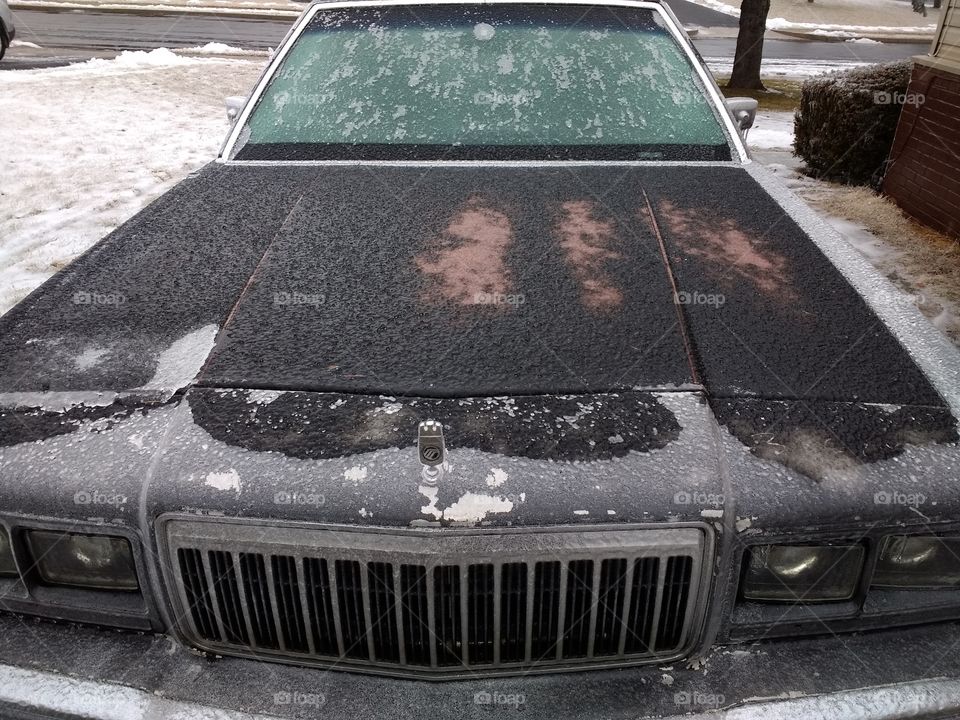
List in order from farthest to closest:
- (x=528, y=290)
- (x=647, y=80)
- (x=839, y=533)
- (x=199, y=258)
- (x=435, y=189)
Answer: (x=647, y=80), (x=435, y=189), (x=199, y=258), (x=528, y=290), (x=839, y=533)

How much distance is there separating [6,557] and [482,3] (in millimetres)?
2654

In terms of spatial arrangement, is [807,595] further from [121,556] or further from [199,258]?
[199,258]

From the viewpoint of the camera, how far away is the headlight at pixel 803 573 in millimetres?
1392

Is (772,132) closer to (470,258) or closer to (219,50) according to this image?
(470,258)

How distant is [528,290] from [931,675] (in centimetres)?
118

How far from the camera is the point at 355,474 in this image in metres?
1.30

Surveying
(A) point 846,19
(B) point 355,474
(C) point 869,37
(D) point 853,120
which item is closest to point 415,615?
(B) point 355,474

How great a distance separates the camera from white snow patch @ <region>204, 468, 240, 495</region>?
1.30 metres

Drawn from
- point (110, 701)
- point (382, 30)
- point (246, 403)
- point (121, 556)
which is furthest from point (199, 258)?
point (382, 30)

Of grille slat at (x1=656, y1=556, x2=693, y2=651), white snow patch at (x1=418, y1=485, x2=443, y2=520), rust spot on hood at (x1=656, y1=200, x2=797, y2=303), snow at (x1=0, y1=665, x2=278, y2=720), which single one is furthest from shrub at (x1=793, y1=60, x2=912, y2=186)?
snow at (x1=0, y1=665, x2=278, y2=720)

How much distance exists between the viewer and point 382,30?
10.0 feet

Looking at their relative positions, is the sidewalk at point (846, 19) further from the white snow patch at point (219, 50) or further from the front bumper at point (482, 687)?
the front bumper at point (482, 687)

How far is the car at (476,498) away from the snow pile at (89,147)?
342 centimetres

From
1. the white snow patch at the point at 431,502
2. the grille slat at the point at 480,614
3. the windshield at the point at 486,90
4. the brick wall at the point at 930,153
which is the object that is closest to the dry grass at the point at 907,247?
the brick wall at the point at 930,153
